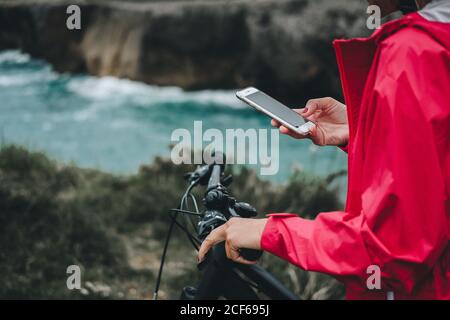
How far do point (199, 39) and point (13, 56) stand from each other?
2513mm

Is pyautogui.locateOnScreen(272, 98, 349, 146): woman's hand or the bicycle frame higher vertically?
pyautogui.locateOnScreen(272, 98, 349, 146): woman's hand

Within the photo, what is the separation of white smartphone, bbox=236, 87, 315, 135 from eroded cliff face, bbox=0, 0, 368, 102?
700 cm

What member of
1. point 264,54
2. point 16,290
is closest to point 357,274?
point 16,290

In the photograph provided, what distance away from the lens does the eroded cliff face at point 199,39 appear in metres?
8.91

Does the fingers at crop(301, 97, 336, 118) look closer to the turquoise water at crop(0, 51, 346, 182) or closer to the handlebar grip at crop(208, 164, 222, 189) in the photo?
the handlebar grip at crop(208, 164, 222, 189)

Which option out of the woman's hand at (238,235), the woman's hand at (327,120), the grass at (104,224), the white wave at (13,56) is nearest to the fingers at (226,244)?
the woman's hand at (238,235)

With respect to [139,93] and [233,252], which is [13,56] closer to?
[139,93]

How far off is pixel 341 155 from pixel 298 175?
1.75 meters

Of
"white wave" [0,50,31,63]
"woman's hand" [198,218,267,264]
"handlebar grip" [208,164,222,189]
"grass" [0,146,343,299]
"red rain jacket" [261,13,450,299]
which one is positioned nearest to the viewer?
"red rain jacket" [261,13,450,299]

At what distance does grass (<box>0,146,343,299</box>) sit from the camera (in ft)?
14.1

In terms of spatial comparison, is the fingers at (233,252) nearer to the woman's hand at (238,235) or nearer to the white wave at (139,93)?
the woman's hand at (238,235)

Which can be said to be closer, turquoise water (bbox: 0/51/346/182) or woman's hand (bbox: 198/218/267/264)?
woman's hand (bbox: 198/218/267/264)

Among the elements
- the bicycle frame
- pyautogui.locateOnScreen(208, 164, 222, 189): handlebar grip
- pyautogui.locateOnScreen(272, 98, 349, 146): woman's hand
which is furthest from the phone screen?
the bicycle frame

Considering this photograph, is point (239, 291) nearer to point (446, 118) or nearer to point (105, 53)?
point (446, 118)
